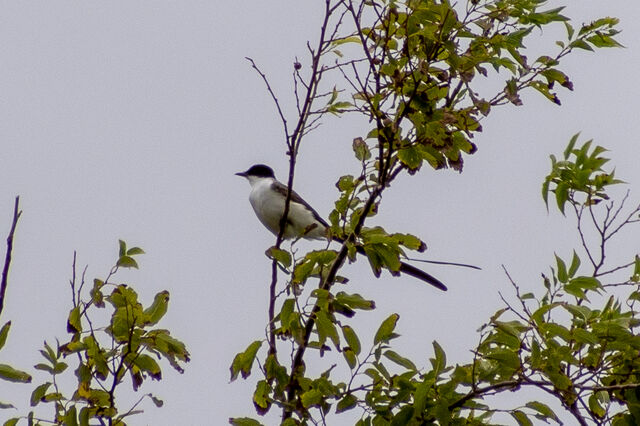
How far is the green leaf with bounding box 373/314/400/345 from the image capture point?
148 inches

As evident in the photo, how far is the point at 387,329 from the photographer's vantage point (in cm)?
377

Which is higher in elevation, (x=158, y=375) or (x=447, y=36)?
(x=447, y=36)

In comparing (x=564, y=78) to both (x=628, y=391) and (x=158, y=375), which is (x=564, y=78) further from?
(x=158, y=375)

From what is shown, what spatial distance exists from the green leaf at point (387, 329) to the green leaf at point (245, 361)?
486 millimetres

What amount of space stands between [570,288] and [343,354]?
0.88 metres

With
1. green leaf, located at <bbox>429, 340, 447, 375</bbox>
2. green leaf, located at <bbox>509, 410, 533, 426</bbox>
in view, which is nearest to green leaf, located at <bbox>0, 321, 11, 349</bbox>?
green leaf, located at <bbox>429, 340, 447, 375</bbox>

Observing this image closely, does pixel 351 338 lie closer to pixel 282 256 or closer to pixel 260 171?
pixel 282 256

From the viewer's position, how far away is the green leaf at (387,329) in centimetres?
376

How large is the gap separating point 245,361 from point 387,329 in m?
0.60

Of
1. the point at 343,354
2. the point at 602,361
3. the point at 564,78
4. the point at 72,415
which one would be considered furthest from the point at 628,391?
the point at 72,415

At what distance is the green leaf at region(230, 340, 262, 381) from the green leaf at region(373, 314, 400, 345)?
19.1 inches

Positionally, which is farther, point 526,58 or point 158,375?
point 526,58

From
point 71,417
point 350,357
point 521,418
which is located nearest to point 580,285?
point 521,418

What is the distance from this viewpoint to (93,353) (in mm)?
3770
